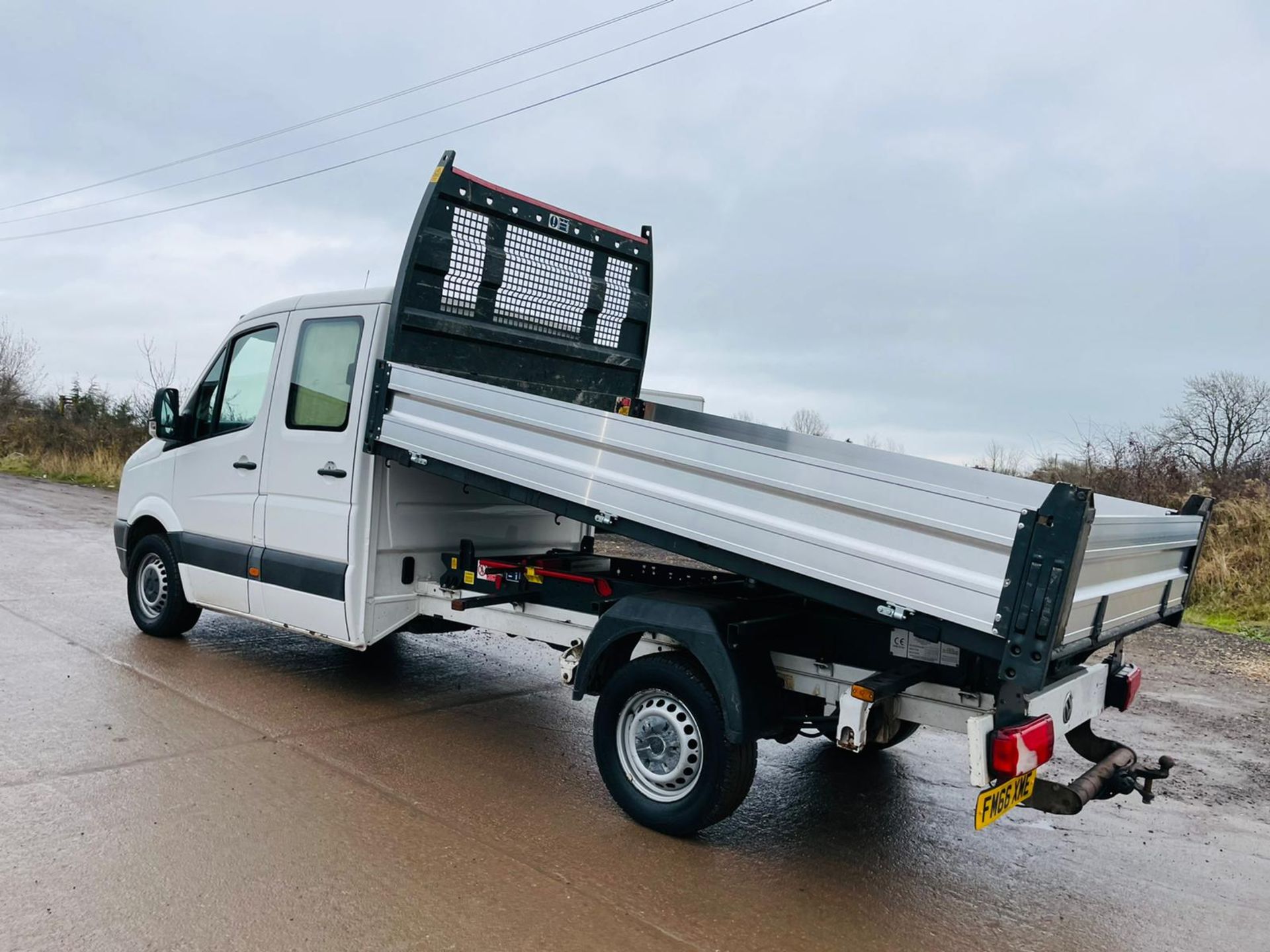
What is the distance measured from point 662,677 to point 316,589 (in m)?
2.60

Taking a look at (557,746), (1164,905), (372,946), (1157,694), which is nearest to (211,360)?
(557,746)

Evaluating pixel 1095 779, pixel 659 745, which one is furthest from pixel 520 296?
pixel 1095 779

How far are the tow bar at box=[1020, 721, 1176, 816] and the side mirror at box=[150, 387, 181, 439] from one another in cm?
605

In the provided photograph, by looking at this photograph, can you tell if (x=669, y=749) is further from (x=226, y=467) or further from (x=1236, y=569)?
(x=1236, y=569)

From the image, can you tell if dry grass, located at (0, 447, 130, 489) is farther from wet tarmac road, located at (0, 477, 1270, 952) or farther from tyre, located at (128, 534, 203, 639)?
wet tarmac road, located at (0, 477, 1270, 952)

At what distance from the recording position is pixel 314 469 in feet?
19.9

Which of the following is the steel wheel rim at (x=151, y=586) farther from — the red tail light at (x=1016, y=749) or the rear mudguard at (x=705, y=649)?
the red tail light at (x=1016, y=749)

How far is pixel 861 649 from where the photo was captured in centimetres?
432

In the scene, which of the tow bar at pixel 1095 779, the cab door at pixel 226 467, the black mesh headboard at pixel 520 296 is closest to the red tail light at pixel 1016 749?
the tow bar at pixel 1095 779

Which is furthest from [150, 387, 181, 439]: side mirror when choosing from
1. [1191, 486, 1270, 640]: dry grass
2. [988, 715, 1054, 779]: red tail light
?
[1191, 486, 1270, 640]: dry grass

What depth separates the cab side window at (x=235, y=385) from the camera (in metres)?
6.65

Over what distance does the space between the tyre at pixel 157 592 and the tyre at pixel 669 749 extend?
4.05 m

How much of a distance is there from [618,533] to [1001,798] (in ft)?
6.17

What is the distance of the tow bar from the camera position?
3959 mm
